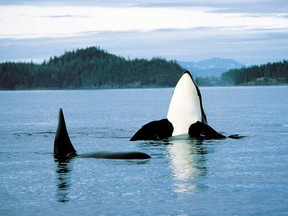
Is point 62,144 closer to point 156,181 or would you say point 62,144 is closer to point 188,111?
point 156,181

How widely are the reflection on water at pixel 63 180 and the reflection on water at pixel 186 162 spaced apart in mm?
3241

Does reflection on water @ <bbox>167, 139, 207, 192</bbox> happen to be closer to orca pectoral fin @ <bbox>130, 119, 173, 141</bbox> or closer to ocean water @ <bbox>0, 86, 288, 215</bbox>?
ocean water @ <bbox>0, 86, 288, 215</bbox>

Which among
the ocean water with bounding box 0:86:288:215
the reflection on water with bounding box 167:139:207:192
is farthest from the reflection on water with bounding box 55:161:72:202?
the reflection on water with bounding box 167:139:207:192

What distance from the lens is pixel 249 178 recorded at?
2392cm

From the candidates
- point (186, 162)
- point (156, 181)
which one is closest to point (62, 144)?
point (186, 162)

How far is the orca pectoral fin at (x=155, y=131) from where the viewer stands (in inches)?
1344

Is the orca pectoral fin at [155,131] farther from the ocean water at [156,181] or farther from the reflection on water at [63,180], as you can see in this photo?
the reflection on water at [63,180]

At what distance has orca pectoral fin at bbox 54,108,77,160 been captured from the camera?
25750 mm

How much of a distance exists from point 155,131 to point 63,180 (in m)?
11.8

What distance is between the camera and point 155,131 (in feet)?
114

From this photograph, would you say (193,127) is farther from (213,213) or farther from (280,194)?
(213,213)

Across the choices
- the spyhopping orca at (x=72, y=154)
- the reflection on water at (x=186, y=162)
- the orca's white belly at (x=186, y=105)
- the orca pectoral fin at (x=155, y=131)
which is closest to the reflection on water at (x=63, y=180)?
the spyhopping orca at (x=72, y=154)

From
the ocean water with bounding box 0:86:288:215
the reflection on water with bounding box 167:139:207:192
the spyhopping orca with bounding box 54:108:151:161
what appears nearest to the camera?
the ocean water with bounding box 0:86:288:215

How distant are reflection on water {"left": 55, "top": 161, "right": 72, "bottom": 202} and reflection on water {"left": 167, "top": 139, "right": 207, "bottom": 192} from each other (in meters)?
3.24
